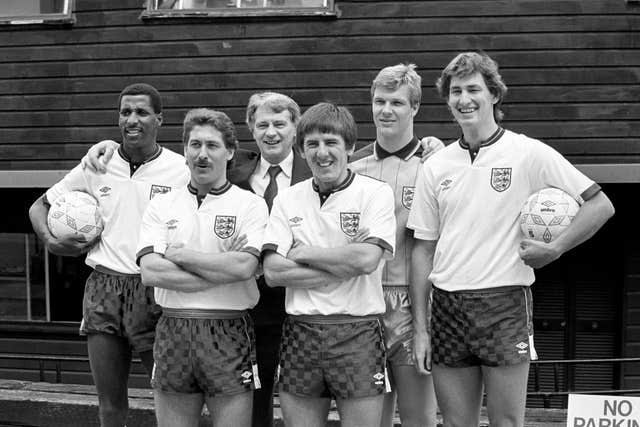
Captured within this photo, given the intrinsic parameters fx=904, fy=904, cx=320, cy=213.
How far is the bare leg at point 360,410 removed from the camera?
12.7ft

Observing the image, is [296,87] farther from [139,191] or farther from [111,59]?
[139,191]

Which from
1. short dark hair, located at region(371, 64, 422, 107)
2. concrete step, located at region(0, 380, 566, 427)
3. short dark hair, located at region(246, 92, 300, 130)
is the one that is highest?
short dark hair, located at region(371, 64, 422, 107)

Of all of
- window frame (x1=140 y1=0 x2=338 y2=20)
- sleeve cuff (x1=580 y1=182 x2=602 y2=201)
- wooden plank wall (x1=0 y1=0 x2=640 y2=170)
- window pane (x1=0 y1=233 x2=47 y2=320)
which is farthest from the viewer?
window pane (x1=0 y1=233 x2=47 y2=320)

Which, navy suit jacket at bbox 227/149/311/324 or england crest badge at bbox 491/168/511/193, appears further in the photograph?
navy suit jacket at bbox 227/149/311/324

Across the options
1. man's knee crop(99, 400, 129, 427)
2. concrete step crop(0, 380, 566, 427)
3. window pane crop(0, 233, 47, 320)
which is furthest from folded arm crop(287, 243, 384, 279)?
window pane crop(0, 233, 47, 320)

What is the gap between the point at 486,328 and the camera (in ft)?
12.6

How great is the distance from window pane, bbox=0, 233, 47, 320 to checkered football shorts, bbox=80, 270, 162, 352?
619 cm

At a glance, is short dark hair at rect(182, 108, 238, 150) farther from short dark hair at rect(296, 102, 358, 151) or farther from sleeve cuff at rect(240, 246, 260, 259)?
sleeve cuff at rect(240, 246, 260, 259)

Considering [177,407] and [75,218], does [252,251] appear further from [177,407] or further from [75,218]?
[75,218]

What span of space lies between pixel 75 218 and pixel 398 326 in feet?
5.51

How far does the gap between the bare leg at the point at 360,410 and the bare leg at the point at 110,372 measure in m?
1.32

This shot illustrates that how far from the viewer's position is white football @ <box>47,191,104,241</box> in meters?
4.48

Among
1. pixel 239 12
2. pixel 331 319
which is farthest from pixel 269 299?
pixel 239 12

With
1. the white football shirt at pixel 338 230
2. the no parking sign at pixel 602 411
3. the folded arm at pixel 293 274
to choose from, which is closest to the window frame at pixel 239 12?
the white football shirt at pixel 338 230
